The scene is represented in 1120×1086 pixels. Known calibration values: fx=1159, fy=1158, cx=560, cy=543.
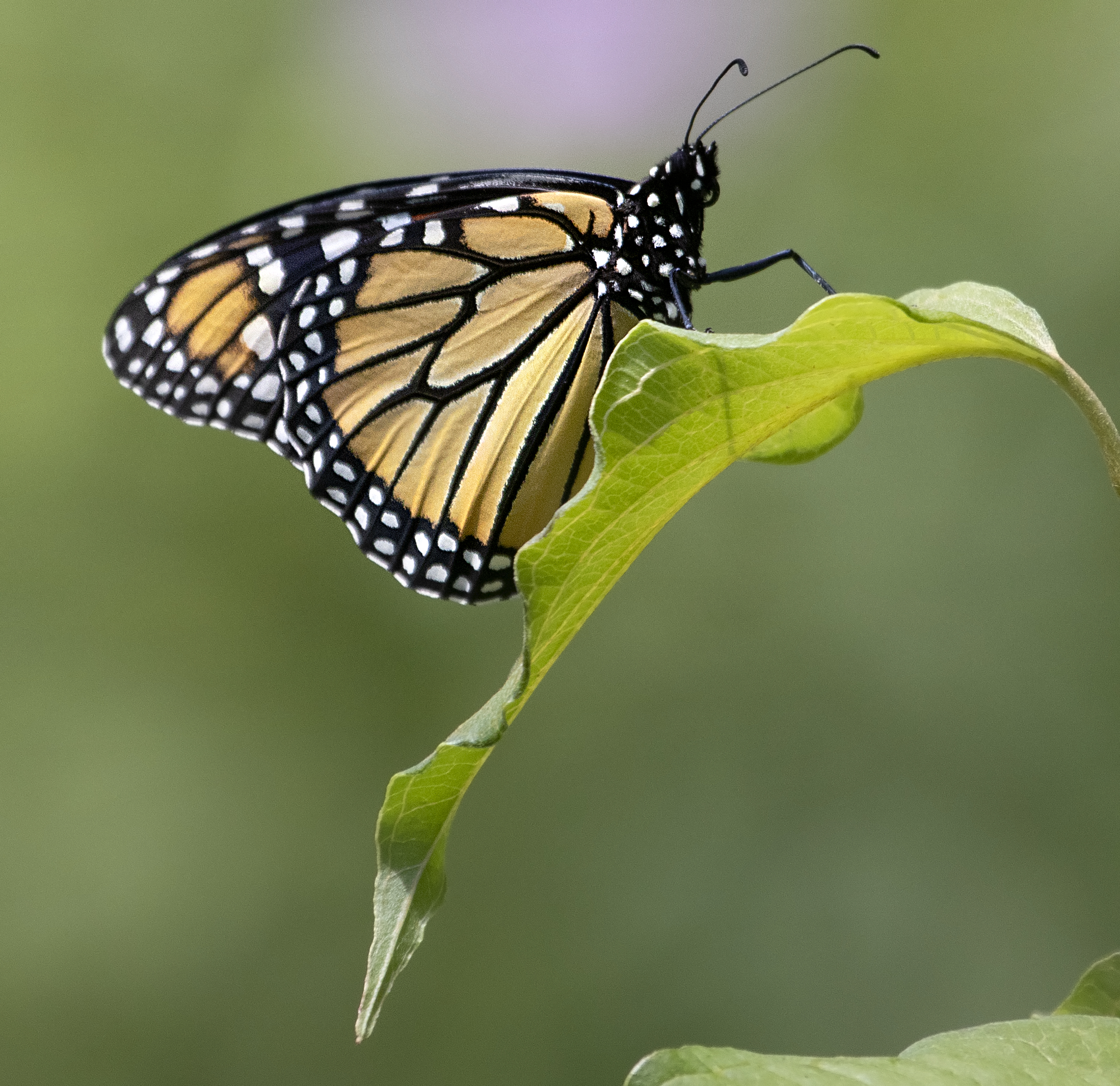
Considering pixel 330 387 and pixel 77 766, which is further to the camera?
pixel 77 766

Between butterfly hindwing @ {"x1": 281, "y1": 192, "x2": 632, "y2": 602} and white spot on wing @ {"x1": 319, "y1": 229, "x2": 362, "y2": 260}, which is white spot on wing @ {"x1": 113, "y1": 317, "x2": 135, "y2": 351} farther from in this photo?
white spot on wing @ {"x1": 319, "y1": 229, "x2": 362, "y2": 260}

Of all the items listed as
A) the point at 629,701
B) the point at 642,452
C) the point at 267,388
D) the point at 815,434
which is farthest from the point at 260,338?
the point at 629,701

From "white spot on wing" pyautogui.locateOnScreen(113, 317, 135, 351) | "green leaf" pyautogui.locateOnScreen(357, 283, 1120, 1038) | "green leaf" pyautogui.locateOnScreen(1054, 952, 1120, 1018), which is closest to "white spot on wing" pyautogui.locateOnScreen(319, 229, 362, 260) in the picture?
"white spot on wing" pyautogui.locateOnScreen(113, 317, 135, 351)

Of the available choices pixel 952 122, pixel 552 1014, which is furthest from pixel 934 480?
pixel 552 1014

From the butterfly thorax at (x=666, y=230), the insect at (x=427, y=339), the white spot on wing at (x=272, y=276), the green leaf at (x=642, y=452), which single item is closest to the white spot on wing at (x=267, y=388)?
the insect at (x=427, y=339)

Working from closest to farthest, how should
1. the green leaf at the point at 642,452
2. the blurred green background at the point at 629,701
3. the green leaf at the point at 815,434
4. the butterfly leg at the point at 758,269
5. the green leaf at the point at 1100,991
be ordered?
the green leaf at the point at 642,452
the green leaf at the point at 1100,991
the green leaf at the point at 815,434
the butterfly leg at the point at 758,269
the blurred green background at the point at 629,701

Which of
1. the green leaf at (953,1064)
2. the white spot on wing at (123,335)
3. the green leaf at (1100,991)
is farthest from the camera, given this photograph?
the white spot on wing at (123,335)

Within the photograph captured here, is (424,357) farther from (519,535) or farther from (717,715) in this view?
(717,715)

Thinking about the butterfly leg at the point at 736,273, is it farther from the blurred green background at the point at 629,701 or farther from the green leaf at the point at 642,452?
the blurred green background at the point at 629,701
